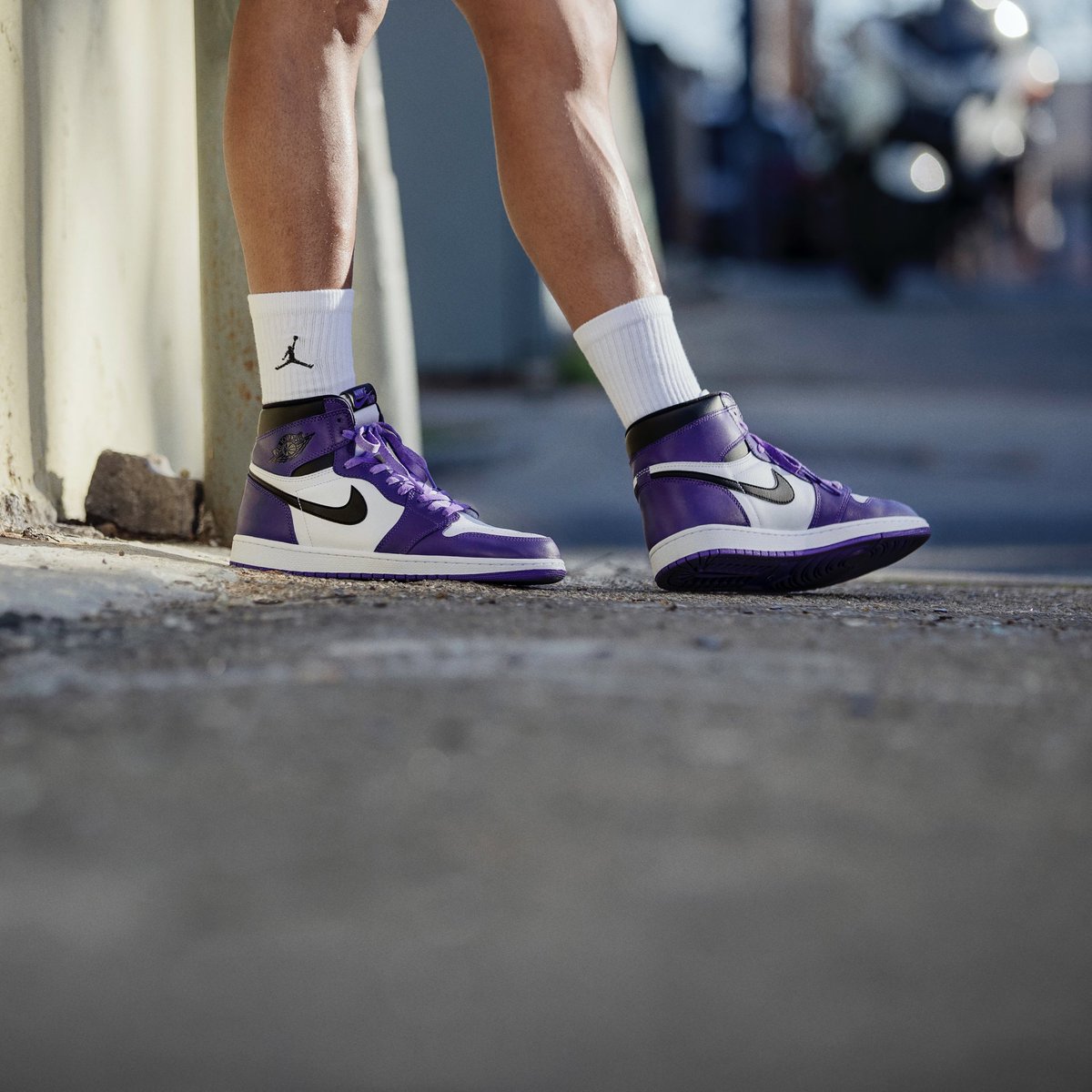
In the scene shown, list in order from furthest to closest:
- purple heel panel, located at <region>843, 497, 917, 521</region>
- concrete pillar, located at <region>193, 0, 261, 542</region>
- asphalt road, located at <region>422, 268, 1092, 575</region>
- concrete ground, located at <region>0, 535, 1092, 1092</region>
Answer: asphalt road, located at <region>422, 268, 1092, 575</region> < concrete pillar, located at <region>193, 0, 261, 542</region> < purple heel panel, located at <region>843, 497, 917, 521</region> < concrete ground, located at <region>0, 535, 1092, 1092</region>

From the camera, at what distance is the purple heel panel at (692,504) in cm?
176

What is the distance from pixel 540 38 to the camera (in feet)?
5.93

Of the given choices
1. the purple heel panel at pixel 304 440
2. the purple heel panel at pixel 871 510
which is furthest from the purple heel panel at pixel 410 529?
the purple heel panel at pixel 871 510

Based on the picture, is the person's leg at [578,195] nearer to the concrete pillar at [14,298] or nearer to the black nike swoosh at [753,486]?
the black nike swoosh at [753,486]

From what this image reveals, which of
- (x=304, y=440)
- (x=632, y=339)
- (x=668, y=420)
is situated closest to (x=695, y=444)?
(x=668, y=420)

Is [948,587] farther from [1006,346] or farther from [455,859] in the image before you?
[1006,346]

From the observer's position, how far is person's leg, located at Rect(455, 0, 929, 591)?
5.86 feet

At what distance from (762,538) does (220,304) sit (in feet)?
3.30

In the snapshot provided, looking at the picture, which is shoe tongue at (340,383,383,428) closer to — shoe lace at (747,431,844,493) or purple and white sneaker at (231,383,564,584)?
purple and white sneaker at (231,383,564,584)

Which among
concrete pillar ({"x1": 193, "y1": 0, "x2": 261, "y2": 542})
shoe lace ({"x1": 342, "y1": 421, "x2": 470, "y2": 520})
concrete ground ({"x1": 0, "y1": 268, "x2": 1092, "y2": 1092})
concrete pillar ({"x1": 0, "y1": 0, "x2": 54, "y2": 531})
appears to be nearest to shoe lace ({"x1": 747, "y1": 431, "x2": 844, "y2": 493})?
concrete ground ({"x1": 0, "y1": 268, "x2": 1092, "y2": 1092})

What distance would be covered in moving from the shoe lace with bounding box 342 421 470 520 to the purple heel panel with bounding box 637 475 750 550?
0.82 ft

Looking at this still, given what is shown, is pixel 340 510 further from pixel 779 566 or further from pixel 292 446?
pixel 779 566

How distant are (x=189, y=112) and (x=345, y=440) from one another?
91 cm

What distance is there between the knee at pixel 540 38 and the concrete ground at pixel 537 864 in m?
0.83
